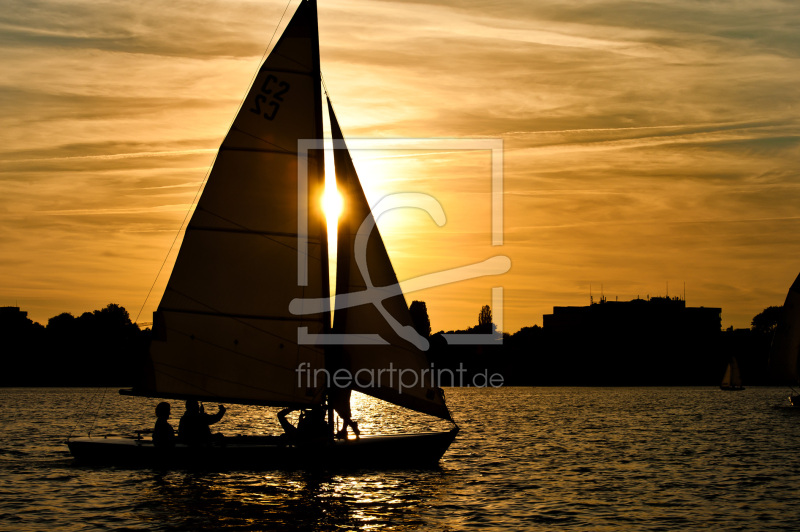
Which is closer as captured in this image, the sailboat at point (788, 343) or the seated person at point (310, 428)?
the seated person at point (310, 428)

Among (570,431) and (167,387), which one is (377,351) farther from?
(570,431)

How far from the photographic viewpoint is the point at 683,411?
365ft

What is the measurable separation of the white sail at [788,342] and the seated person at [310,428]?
5891 centimetres

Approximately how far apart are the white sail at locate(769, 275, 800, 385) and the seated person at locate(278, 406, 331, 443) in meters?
58.9

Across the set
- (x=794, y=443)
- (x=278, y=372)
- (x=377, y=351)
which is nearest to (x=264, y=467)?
(x=278, y=372)

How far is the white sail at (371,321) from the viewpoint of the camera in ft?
111

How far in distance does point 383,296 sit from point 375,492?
23.7 feet

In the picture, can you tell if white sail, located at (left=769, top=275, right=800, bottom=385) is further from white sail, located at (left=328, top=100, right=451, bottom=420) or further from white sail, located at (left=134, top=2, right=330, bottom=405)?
white sail, located at (left=134, top=2, right=330, bottom=405)

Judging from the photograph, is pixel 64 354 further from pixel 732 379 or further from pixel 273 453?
pixel 273 453

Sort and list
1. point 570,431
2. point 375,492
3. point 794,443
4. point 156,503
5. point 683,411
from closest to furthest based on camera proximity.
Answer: point 156,503, point 375,492, point 794,443, point 570,431, point 683,411

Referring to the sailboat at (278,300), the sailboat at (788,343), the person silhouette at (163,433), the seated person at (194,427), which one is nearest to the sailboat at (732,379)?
the sailboat at (788,343)

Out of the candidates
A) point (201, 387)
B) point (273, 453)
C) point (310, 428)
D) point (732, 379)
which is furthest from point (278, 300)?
point (732, 379)

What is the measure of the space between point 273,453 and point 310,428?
5.13 ft

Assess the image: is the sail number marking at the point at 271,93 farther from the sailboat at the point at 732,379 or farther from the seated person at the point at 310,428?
the sailboat at the point at 732,379
